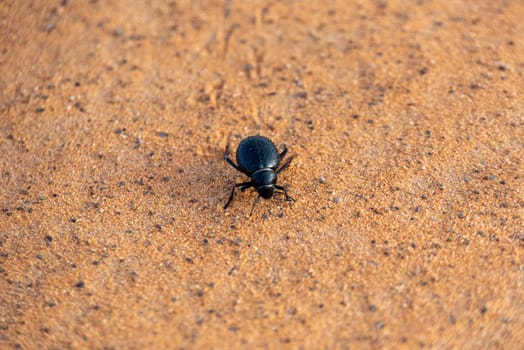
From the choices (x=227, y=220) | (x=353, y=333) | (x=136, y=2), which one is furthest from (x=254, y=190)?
(x=136, y=2)

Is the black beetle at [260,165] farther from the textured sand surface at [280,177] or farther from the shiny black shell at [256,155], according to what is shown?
the textured sand surface at [280,177]

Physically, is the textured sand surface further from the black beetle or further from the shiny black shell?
the shiny black shell

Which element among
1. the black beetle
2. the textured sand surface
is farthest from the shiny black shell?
the textured sand surface

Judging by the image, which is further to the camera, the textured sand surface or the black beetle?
the black beetle

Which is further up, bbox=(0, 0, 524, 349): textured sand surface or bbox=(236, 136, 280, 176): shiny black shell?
bbox=(236, 136, 280, 176): shiny black shell

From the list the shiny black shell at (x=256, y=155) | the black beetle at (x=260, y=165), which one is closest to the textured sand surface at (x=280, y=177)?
the black beetle at (x=260, y=165)

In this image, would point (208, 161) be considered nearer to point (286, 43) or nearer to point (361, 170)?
point (361, 170)
